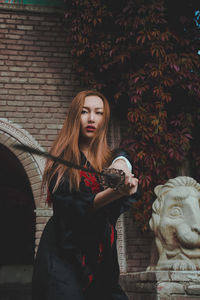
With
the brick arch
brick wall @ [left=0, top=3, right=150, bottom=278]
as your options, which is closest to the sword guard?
the brick arch

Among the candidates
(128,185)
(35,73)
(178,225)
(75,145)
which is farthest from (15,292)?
(128,185)

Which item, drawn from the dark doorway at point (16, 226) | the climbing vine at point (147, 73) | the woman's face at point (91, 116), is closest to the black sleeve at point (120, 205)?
the woman's face at point (91, 116)

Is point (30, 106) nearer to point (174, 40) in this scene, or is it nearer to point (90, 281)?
point (174, 40)

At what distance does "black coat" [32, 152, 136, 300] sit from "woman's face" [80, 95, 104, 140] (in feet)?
0.96

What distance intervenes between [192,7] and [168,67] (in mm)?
1136

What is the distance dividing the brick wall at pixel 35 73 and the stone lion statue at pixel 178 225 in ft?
6.99

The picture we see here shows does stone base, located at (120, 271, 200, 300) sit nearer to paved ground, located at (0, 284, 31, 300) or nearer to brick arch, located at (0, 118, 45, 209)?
brick arch, located at (0, 118, 45, 209)

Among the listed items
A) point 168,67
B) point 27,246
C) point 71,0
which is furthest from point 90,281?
point 27,246

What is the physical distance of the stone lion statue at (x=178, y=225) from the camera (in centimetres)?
286

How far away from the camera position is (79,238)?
1.34 meters

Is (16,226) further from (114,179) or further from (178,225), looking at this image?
(114,179)

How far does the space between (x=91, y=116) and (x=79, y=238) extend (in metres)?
0.60

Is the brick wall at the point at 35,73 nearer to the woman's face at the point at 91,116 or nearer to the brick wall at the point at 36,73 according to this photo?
the brick wall at the point at 36,73

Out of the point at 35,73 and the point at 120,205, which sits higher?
the point at 35,73
